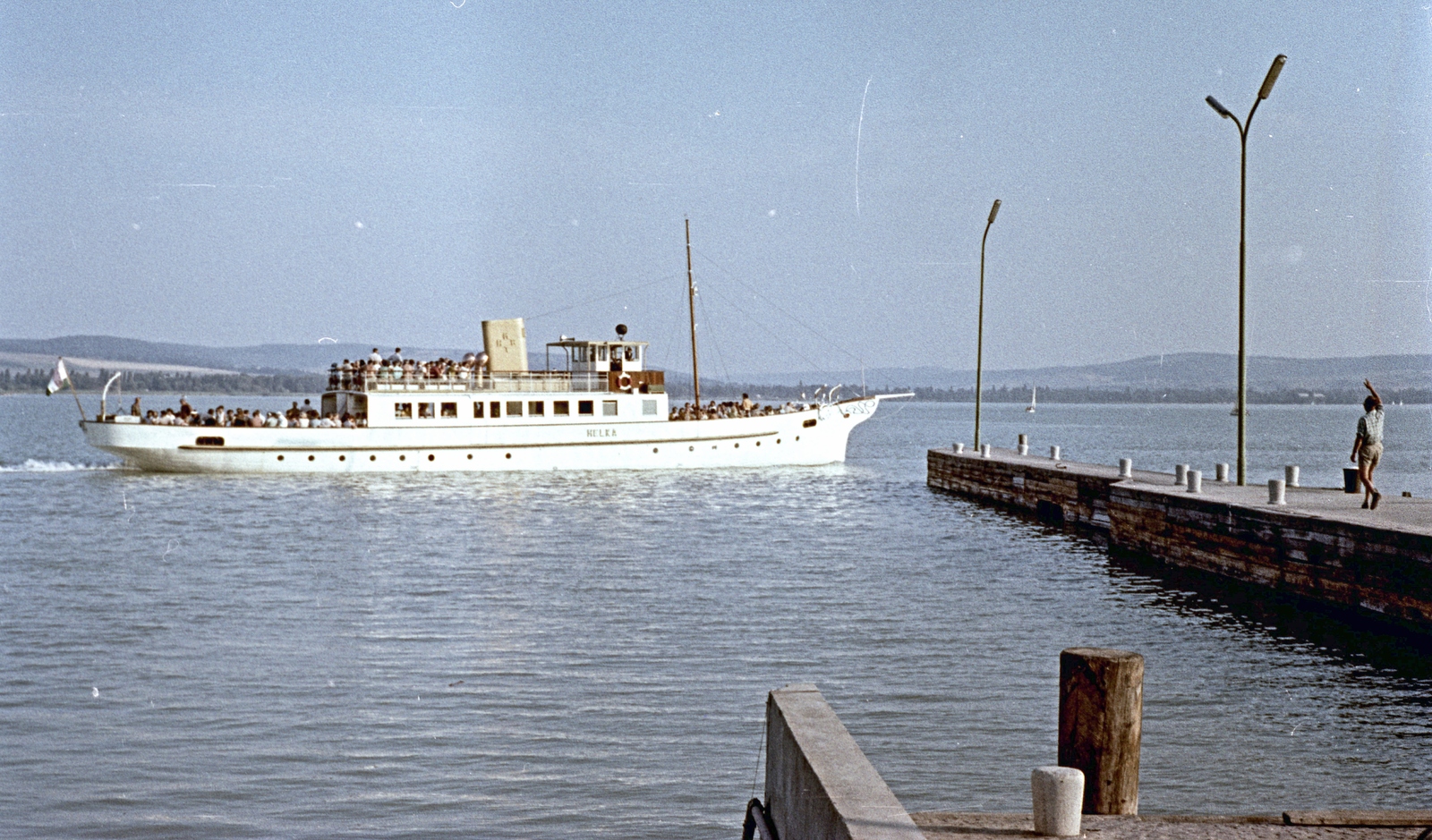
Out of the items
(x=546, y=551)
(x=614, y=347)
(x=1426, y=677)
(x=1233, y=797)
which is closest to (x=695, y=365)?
(x=614, y=347)

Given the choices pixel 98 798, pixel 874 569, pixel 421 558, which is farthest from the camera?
pixel 421 558

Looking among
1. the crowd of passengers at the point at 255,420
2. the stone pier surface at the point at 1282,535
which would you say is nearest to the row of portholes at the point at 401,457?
the crowd of passengers at the point at 255,420

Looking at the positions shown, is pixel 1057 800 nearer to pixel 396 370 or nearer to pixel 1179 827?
pixel 1179 827

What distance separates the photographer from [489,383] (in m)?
54.5

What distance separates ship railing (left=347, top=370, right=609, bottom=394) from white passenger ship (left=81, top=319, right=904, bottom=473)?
0.05 metres

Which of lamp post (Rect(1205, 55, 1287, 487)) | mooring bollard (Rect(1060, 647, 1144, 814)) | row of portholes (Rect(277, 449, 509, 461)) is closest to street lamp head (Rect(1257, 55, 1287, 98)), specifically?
lamp post (Rect(1205, 55, 1287, 487))

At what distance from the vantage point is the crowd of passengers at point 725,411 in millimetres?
57312

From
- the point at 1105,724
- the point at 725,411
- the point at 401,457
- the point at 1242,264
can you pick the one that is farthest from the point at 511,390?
the point at 1105,724

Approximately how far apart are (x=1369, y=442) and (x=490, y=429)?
3790 cm

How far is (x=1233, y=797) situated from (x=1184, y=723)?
2679 millimetres

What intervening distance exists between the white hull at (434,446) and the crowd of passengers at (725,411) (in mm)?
1331

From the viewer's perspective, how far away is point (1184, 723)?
1314 centimetres

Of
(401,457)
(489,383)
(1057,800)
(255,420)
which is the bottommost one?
(401,457)

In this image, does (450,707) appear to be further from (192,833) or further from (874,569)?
(874,569)
